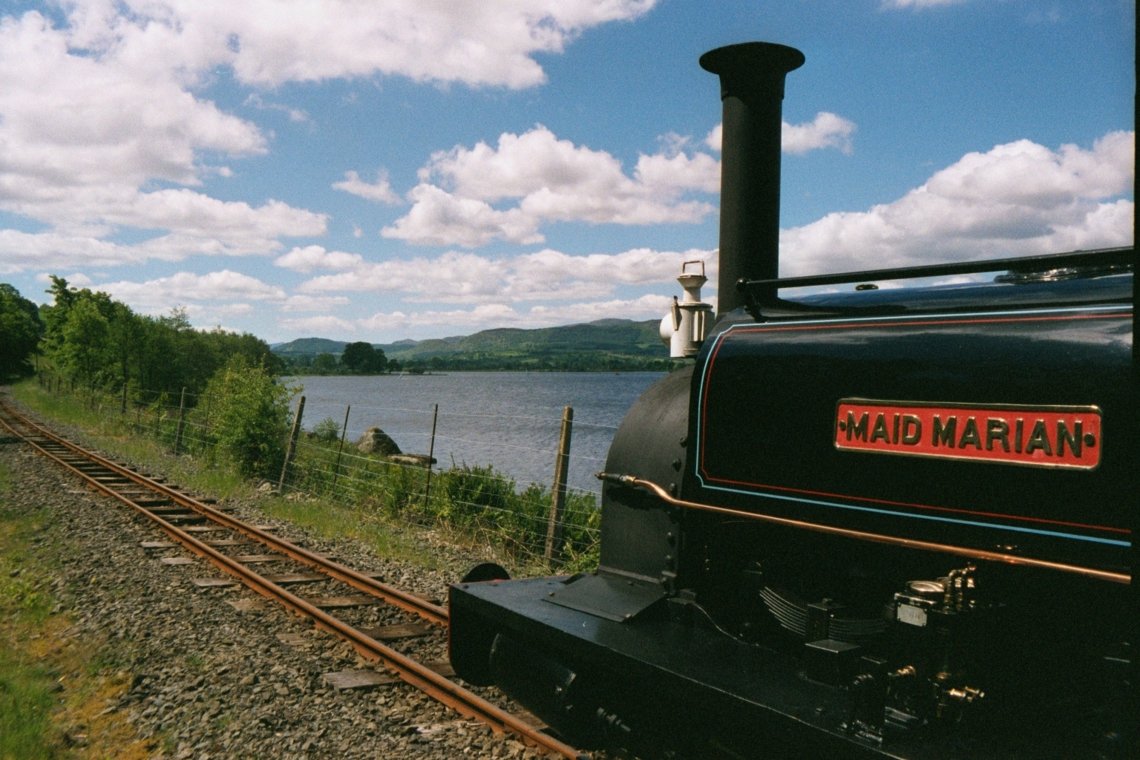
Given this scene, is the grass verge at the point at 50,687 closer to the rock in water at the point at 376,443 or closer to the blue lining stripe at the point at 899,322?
the blue lining stripe at the point at 899,322

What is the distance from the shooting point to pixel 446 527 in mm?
10539

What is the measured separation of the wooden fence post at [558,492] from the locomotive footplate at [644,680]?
14.3ft

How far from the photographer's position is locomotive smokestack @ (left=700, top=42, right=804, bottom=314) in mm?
3945

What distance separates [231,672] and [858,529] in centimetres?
430

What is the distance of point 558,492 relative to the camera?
870 centimetres

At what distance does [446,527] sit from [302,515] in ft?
8.08

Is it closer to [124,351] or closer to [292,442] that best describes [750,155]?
[292,442]

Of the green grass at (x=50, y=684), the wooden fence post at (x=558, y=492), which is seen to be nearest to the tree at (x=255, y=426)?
the green grass at (x=50, y=684)

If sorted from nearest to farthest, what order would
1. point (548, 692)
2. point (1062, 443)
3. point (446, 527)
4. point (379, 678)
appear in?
point (1062, 443) < point (548, 692) < point (379, 678) < point (446, 527)

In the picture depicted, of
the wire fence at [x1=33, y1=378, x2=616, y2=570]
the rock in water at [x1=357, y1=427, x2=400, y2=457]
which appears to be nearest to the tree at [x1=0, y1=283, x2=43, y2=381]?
the rock in water at [x1=357, y1=427, x2=400, y2=457]

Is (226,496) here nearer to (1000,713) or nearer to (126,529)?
(126,529)

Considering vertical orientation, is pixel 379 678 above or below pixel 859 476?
below

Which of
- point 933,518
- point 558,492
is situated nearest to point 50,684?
point 558,492

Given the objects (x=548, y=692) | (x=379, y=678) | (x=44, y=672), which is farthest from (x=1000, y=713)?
(x=44, y=672)
